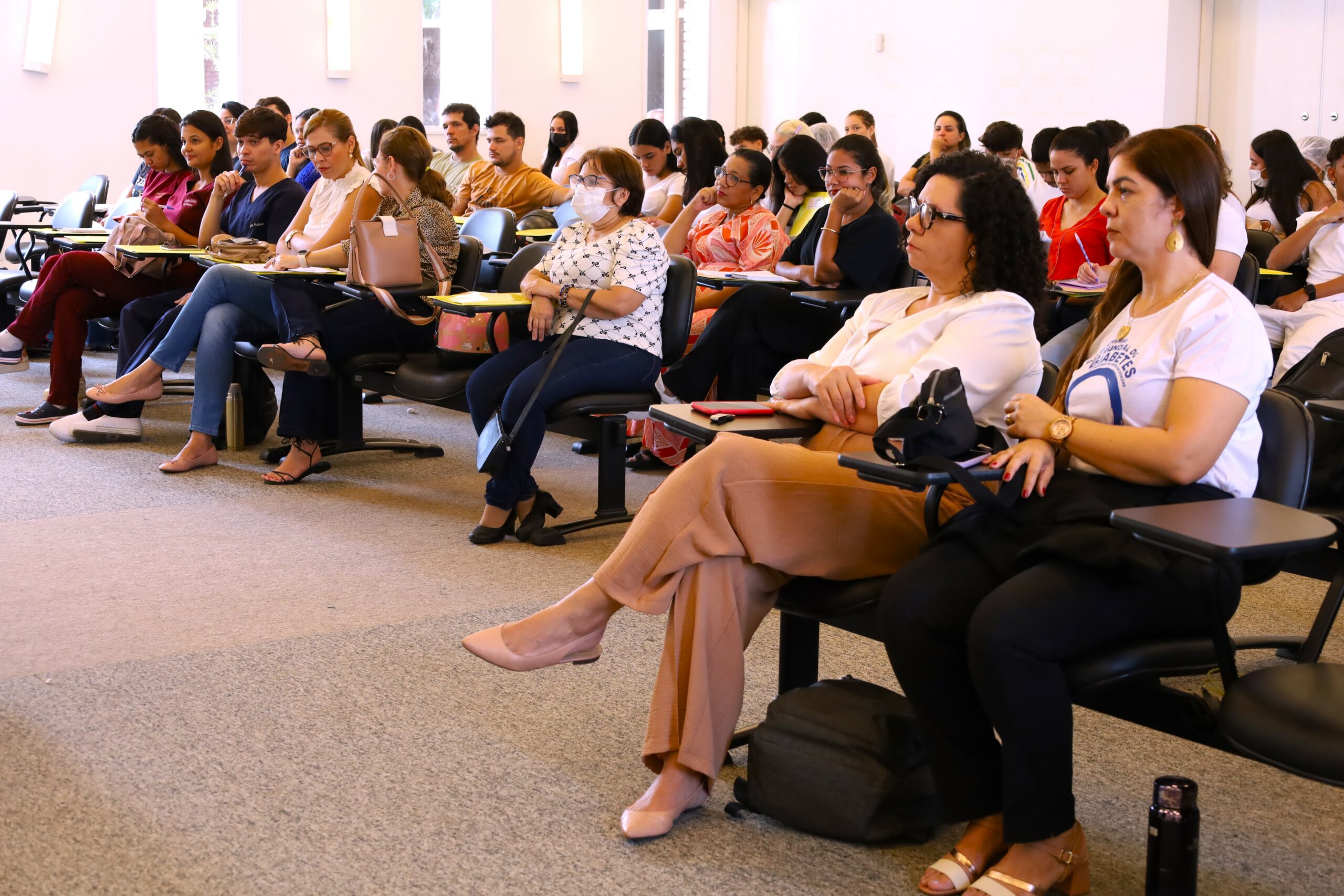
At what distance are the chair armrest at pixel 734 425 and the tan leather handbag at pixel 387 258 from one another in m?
2.16

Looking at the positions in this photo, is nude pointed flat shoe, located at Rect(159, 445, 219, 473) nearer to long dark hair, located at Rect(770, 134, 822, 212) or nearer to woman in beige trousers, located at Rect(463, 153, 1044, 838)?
long dark hair, located at Rect(770, 134, 822, 212)

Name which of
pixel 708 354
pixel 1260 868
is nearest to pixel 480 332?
pixel 708 354

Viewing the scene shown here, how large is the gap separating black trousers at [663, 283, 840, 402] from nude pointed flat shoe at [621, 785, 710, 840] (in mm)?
2548

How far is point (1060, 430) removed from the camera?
194 centimetres

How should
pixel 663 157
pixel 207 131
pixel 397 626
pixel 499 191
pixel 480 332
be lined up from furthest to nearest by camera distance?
pixel 499 191, pixel 663 157, pixel 207 131, pixel 480 332, pixel 397 626

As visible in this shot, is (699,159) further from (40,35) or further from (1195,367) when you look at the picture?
(40,35)

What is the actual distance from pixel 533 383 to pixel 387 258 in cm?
91

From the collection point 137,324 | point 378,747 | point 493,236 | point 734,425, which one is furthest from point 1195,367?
point 137,324

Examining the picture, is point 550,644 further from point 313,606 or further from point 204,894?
point 313,606

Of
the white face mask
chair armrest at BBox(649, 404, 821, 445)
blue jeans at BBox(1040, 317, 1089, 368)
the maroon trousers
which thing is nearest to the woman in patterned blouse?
the white face mask

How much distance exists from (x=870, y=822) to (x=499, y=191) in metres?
5.47

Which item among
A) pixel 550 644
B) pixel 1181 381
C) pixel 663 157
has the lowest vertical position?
pixel 550 644

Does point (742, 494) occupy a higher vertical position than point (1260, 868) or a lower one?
higher

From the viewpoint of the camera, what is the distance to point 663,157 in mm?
6426
